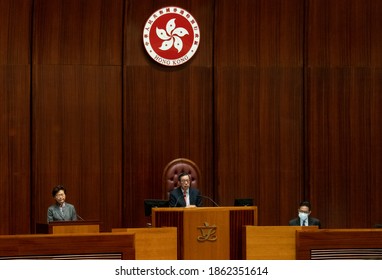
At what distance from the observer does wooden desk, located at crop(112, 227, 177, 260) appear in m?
6.20

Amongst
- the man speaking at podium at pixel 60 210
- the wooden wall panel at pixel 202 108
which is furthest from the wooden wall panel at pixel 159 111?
the man speaking at podium at pixel 60 210

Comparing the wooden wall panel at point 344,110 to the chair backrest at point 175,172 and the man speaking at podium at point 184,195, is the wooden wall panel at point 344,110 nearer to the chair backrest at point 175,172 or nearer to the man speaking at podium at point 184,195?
the chair backrest at point 175,172

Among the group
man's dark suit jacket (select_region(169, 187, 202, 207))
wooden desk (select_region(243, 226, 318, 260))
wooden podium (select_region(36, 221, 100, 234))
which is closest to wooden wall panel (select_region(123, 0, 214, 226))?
man's dark suit jacket (select_region(169, 187, 202, 207))

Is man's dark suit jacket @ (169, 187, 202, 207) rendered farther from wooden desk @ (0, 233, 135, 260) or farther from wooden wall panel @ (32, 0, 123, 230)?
wooden desk @ (0, 233, 135, 260)

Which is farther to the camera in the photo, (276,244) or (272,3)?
(272,3)

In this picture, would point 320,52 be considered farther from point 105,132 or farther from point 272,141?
Result: point 105,132

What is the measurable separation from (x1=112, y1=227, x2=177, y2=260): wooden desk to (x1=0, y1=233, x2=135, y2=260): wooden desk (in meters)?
0.49

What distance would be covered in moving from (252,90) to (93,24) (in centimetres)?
209

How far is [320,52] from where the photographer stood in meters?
9.47

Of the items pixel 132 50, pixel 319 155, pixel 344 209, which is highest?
pixel 132 50

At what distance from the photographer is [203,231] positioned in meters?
6.86
